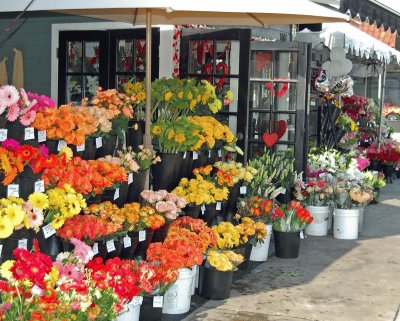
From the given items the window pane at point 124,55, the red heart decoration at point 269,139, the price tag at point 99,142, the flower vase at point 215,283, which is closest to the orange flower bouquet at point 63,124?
the price tag at point 99,142

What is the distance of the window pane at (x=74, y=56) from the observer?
28.2 feet

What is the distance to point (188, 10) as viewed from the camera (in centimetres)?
461

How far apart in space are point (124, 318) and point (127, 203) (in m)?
1.11

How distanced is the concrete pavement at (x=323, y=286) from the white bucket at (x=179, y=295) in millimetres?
102

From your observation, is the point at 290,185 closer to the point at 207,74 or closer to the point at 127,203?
the point at 207,74

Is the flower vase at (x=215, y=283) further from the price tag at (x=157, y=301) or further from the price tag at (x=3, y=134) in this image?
the price tag at (x=3, y=134)

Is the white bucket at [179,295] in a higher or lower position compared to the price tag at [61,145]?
lower

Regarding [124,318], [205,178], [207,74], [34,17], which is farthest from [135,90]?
[34,17]

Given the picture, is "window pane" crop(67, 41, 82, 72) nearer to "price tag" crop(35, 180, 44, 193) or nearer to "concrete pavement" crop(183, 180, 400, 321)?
"concrete pavement" crop(183, 180, 400, 321)

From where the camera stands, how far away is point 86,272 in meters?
4.17

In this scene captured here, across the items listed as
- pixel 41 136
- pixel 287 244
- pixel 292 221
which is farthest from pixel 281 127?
pixel 41 136

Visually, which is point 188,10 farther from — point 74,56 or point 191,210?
point 74,56

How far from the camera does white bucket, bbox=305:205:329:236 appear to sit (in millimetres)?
8227

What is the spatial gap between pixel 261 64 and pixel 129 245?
3708 millimetres
